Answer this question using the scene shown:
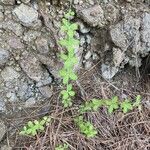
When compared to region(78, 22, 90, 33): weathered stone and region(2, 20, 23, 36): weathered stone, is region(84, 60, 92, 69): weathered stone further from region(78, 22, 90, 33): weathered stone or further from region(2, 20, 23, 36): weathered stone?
region(2, 20, 23, 36): weathered stone

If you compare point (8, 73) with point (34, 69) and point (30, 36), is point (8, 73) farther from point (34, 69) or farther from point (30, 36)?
point (30, 36)

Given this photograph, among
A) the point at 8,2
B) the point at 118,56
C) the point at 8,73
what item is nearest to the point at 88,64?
the point at 118,56

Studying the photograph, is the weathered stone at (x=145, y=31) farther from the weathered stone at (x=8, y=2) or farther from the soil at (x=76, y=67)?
the weathered stone at (x=8, y=2)

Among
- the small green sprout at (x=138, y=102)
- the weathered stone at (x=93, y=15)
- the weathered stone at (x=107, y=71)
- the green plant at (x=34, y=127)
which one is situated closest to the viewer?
the green plant at (x=34, y=127)

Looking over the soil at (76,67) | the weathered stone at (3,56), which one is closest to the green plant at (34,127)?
the soil at (76,67)

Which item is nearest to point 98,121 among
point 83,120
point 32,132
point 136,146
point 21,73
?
point 83,120

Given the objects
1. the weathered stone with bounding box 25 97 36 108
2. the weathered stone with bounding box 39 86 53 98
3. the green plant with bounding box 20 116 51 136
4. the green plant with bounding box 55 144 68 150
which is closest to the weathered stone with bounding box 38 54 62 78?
the weathered stone with bounding box 39 86 53 98
